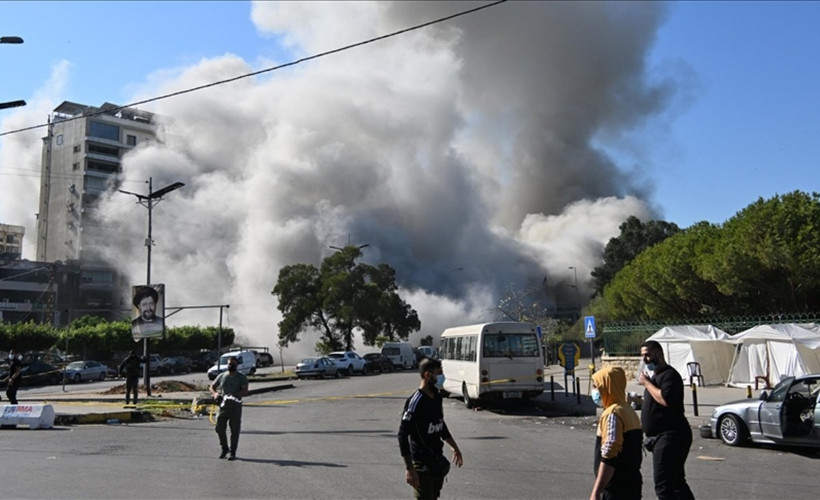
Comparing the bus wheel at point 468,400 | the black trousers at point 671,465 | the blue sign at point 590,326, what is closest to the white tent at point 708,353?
the blue sign at point 590,326

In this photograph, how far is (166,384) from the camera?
91.8ft

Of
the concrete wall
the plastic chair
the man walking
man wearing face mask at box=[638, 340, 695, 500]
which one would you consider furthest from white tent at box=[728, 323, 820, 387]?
the man walking

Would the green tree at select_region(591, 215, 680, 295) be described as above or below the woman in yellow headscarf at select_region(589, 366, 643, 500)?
above

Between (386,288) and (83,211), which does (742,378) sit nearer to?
(386,288)

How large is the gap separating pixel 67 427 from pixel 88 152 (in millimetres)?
83722

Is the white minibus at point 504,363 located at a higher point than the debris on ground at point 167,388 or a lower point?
higher

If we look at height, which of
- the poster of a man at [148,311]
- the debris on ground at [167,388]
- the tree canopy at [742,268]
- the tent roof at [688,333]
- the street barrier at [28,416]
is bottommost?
the debris on ground at [167,388]

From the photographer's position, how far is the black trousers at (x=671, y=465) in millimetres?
5312

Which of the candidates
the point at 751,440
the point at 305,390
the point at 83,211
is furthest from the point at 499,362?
the point at 83,211

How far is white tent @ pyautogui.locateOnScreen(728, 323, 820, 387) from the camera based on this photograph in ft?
71.0

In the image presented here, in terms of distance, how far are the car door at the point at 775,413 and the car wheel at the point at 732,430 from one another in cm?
43

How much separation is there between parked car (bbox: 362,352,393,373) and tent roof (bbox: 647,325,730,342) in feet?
72.6

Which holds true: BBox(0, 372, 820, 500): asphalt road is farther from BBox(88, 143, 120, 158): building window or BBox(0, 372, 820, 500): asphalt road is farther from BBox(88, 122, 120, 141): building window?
BBox(88, 122, 120, 141): building window

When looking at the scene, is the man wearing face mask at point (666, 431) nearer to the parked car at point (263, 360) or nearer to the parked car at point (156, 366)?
the parked car at point (156, 366)
